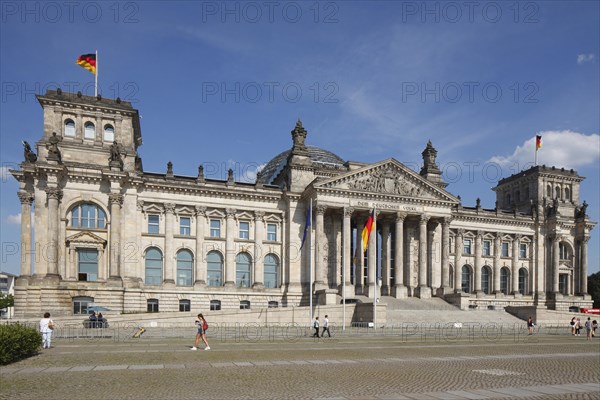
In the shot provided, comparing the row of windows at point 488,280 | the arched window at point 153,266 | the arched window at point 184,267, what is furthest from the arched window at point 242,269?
the row of windows at point 488,280

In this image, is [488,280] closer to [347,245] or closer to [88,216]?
[347,245]

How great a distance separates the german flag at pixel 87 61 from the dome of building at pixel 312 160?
31.9m

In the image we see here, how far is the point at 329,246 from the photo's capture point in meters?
68.2

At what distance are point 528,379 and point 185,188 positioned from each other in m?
50.5

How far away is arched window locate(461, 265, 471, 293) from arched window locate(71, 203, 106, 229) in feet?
172

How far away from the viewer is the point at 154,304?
196ft

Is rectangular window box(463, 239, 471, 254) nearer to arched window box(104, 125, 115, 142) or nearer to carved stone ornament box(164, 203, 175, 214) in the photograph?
carved stone ornament box(164, 203, 175, 214)

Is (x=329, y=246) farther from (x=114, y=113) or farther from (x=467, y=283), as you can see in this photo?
(x=114, y=113)

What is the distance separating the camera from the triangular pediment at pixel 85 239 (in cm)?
5572

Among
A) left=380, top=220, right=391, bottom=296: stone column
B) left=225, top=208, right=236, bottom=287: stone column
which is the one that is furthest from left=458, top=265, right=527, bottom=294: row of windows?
left=225, top=208, right=236, bottom=287: stone column

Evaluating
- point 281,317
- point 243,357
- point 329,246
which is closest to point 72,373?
point 243,357

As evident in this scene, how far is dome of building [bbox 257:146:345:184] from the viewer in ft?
265

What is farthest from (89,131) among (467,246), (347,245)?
(467,246)

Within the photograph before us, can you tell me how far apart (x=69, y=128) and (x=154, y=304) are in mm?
22346
